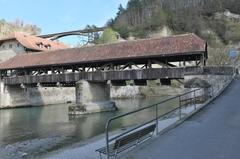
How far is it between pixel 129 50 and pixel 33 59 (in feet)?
39.9

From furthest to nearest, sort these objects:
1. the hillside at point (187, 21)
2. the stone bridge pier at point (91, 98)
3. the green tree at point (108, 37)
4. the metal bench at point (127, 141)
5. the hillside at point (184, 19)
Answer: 1. the hillside at point (184, 19)
2. the hillside at point (187, 21)
3. the green tree at point (108, 37)
4. the stone bridge pier at point (91, 98)
5. the metal bench at point (127, 141)

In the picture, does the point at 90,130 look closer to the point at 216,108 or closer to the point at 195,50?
the point at 216,108

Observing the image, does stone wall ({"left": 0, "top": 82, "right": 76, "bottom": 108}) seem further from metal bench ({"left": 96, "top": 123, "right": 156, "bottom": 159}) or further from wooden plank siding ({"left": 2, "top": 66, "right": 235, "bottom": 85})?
metal bench ({"left": 96, "top": 123, "right": 156, "bottom": 159})

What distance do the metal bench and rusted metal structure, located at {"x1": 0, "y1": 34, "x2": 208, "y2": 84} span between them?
1573 cm

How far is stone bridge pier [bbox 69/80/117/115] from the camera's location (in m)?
28.1

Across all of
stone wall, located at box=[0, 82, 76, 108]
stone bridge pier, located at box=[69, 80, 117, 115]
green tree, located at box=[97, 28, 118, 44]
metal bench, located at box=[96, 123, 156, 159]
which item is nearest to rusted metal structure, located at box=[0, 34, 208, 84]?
stone bridge pier, located at box=[69, 80, 117, 115]

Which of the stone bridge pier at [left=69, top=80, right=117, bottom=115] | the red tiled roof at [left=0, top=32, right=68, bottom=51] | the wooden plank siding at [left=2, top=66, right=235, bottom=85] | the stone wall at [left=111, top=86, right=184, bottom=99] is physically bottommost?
the stone wall at [left=111, top=86, right=184, bottom=99]

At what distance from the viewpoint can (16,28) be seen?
78500 millimetres

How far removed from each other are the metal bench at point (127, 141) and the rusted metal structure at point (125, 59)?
1573 centimetres

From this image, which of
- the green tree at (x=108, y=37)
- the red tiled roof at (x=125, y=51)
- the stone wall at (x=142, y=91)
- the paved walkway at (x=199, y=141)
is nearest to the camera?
the paved walkway at (x=199, y=141)

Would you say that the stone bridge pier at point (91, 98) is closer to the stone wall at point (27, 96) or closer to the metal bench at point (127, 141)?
the stone wall at point (27, 96)

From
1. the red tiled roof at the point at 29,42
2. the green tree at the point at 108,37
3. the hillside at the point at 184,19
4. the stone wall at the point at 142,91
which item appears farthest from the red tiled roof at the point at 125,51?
the hillside at the point at 184,19

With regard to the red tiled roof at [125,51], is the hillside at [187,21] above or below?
above

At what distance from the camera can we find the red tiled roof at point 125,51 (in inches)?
972
